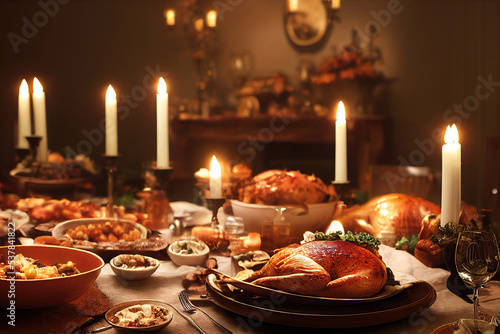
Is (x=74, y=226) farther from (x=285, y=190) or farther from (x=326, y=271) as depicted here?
(x=326, y=271)

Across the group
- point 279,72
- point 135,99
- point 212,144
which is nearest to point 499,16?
point 279,72

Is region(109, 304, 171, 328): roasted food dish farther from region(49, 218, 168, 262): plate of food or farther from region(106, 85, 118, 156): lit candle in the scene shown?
region(106, 85, 118, 156): lit candle

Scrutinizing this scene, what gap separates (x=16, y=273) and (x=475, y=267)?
73cm

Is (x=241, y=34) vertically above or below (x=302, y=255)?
above

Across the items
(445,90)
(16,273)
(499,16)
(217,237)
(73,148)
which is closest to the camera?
(16,273)

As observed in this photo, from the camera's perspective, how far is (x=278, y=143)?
4.20m

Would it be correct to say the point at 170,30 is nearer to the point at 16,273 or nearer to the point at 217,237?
the point at 217,237

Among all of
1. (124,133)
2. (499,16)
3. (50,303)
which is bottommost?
(50,303)

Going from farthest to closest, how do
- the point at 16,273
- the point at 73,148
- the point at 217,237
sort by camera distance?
the point at 73,148 < the point at 217,237 < the point at 16,273

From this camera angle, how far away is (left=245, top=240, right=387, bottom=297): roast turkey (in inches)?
30.8

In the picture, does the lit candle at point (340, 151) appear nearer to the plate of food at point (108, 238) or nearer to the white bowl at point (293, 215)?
the white bowl at point (293, 215)

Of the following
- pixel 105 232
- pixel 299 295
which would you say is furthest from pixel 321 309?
pixel 105 232

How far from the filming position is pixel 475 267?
810mm

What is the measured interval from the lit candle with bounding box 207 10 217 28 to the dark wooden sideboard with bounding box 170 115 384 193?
2.76 feet
